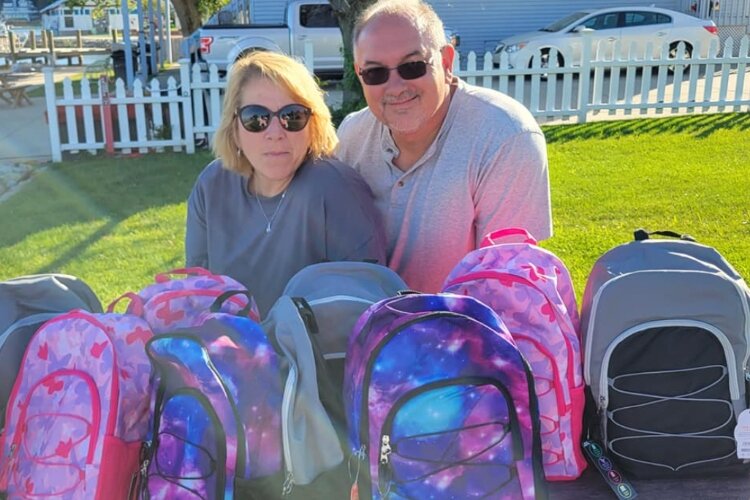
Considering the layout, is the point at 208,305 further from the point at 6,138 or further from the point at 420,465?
the point at 6,138

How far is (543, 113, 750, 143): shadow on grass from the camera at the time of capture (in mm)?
9422

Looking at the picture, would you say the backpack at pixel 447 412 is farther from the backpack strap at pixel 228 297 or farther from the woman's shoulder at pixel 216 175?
the woman's shoulder at pixel 216 175

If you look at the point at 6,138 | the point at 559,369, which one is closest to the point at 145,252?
the point at 559,369

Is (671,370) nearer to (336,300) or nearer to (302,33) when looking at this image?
(336,300)

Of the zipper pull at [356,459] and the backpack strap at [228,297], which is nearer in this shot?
the zipper pull at [356,459]

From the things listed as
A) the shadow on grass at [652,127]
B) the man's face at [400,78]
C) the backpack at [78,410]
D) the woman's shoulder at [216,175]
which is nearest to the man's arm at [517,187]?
the man's face at [400,78]

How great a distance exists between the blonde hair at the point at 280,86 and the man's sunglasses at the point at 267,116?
0.04 metres

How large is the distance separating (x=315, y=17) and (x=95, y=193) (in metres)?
9.59

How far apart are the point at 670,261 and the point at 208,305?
113 cm

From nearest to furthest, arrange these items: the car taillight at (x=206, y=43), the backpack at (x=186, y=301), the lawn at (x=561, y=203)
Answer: the backpack at (x=186, y=301) < the lawn at (x=561, y=203) < the car taillight at (x=206, y=43)

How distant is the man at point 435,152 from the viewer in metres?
2.52

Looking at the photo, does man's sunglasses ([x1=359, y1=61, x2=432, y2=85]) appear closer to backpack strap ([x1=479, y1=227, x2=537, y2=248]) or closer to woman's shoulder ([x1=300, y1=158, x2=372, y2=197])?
woman's shoulder ([x1=300, y1=158, x2=372, y2=197])

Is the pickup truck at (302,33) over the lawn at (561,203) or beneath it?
over

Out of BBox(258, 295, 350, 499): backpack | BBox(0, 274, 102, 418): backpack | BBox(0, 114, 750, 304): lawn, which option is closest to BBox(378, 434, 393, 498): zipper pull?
BBox(258, 295, 350, 499): backpack
